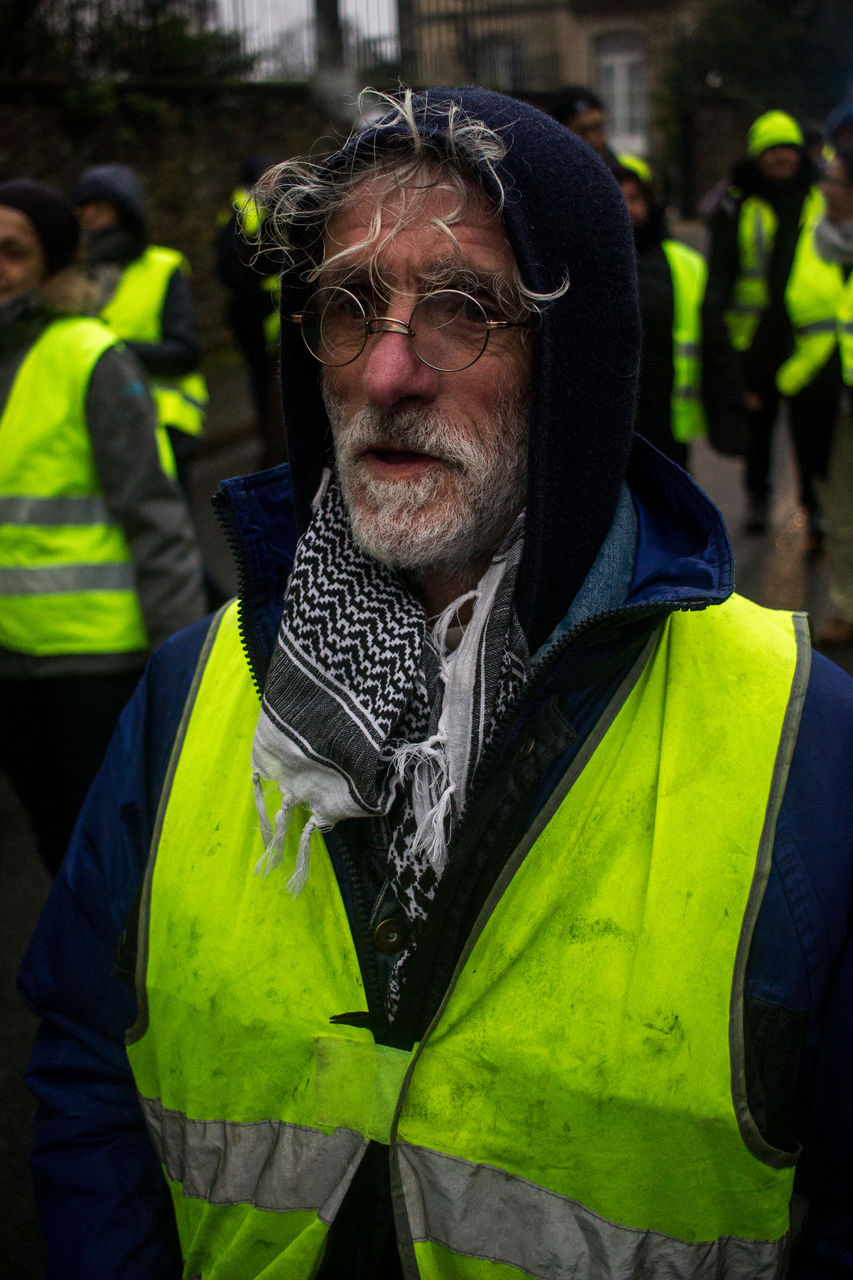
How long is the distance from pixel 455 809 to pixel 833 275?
469 centimetres

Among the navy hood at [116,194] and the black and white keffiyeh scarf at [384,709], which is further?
the navy hood at [116,194]

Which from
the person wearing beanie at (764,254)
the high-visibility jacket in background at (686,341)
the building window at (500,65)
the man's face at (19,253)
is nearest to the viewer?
the man's face at (19,253)

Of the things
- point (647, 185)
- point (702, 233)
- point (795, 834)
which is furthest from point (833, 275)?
point (702, 233)

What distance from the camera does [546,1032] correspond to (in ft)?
4.42

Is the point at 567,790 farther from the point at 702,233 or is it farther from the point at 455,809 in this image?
the point at 702,233

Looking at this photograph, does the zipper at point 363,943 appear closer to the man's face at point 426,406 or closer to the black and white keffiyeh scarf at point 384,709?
the black and white keffiyeh scarf at point 384,709

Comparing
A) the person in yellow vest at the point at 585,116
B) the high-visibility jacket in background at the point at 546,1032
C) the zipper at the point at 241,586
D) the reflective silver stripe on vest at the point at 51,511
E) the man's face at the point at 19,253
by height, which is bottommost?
the high-visibility jacket in background at the point at 546,1032

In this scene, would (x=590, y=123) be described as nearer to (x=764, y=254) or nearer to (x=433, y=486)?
(x=764, y=254)

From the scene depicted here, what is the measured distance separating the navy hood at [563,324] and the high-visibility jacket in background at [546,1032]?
20 centimetres

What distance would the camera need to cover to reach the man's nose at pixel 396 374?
60.1 inches

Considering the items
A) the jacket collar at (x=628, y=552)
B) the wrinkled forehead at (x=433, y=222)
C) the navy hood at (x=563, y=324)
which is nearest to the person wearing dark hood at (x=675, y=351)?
the jacket collar at (x=628, y=552)

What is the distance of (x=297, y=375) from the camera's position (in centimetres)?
179

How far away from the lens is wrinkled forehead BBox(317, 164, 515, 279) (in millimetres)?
1522

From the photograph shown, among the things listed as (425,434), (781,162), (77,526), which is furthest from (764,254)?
(425,434)
